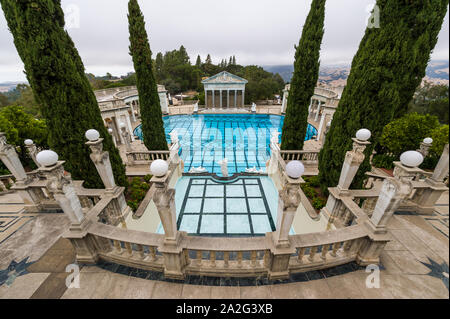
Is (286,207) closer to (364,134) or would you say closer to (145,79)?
(364,134)

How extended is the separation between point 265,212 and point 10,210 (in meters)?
11.4

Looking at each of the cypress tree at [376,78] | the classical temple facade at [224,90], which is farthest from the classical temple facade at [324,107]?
the classical temple facade at [224,90]

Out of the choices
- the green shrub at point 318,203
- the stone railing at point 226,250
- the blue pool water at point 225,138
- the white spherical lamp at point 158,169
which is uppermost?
the white spherical lamp at point 158,169

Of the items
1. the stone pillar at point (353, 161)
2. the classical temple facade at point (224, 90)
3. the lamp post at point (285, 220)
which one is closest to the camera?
the lamp post at point (285, 220)

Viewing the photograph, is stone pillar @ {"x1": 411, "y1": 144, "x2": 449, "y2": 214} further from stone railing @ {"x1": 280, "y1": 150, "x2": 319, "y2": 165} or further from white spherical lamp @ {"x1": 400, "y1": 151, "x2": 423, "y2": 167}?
stone railing @ {"x1": 280, "y1": 150, "x2": 319, "y2": 165}

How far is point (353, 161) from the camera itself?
225 inches

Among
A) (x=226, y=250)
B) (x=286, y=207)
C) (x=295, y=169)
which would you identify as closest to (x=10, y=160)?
(x=226, y=250)

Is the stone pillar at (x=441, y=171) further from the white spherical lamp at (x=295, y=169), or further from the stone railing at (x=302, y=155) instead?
the white spherical lamp at (x=295, y=169)

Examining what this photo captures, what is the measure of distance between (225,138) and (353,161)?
18455 millimetres

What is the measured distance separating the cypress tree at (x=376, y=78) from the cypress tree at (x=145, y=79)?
11368 millimetres

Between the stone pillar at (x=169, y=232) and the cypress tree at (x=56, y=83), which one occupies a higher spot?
the cypress tree at (x=56, y=83)

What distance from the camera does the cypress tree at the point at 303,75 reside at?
10.4 meters

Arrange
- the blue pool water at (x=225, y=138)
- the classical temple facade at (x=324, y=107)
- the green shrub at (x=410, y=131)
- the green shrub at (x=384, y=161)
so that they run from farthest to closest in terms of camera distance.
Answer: the classical temple facade at (x=324, y=107), the blue pool water at (x=225, y=138), the green shrub at (x=384, y=161), the green shrub at (x=410, y=131)
